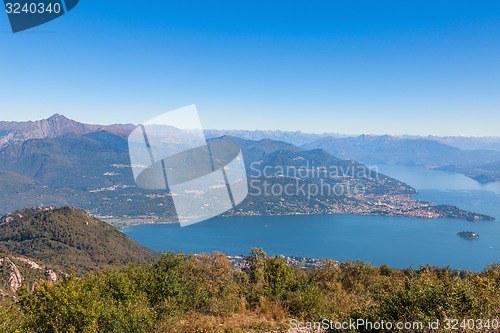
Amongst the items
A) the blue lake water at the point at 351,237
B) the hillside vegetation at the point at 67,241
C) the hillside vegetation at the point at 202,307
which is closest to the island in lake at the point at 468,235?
the blue lake water at the point at 351,237

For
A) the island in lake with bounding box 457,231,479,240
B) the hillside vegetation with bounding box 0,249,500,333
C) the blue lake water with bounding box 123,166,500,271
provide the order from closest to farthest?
the hillside vegetation with bounding box 0,249,500,333 → the blue lake water with bounding box 123,166,500,271 → the island in lake with bounding box 457,231,479,240

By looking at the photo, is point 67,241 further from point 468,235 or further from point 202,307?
point 468,235

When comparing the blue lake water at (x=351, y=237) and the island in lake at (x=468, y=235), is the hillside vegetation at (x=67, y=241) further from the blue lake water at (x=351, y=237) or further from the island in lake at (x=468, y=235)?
the island in lake at (x=468, y=235)

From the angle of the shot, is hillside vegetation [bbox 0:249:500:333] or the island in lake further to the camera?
the island in lake

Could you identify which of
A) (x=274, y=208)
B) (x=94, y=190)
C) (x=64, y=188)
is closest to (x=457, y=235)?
(x=274, y=208)

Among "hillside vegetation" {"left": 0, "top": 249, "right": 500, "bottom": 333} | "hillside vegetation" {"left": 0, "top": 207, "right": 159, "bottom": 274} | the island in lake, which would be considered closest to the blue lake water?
the island in lake

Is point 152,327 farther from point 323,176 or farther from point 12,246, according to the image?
point 323,176

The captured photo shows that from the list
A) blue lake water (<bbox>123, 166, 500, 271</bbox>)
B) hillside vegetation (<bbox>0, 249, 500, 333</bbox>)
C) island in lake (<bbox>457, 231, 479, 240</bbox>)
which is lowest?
blue lake water (<bbox>123, 166, 500, 271</bbox>)

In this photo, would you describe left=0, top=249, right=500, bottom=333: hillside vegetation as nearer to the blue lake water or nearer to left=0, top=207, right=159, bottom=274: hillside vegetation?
left=0, top=207, right=159, bottom=274: hillside vegetation
